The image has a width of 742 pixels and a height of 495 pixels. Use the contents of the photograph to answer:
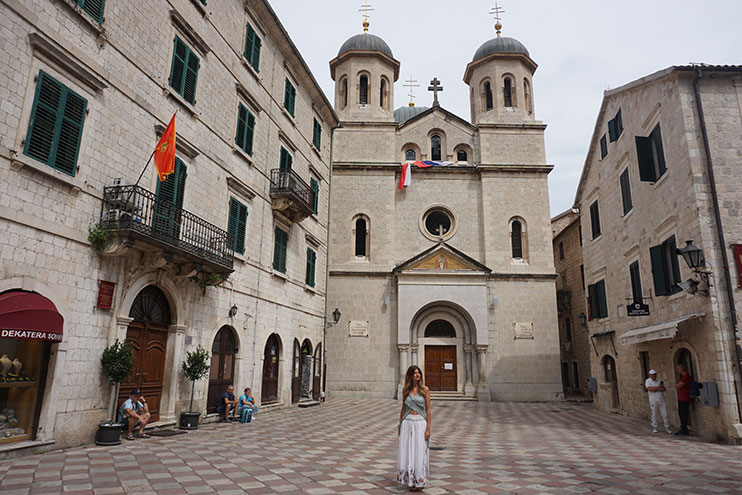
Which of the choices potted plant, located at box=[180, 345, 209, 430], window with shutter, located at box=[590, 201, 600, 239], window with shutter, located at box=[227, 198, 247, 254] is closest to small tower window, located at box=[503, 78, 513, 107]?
window with shutter, located at box=[590, 201, 600, 239]

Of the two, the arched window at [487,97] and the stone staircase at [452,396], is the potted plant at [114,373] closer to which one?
the stone staircase at [452,396]

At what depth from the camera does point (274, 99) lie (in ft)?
59.3

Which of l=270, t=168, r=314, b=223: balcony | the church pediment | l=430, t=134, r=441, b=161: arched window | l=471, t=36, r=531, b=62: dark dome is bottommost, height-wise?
the church pediment

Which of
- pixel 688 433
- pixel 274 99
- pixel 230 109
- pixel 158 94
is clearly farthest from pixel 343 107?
pixel 688 433

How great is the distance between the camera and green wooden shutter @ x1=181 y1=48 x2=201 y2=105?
12.9 meters

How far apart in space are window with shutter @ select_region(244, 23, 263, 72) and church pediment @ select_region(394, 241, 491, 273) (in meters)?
12.4

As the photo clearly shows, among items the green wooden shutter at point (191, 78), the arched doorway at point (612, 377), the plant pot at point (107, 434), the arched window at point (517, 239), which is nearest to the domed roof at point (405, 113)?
the arched window at point (517, 239)

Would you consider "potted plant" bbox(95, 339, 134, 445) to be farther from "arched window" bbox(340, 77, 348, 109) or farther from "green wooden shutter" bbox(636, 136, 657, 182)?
"arched window" bbox(340, 77, 348, 109)

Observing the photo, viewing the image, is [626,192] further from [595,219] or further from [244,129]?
[244,129]

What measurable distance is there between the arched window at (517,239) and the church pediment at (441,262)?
2.37m

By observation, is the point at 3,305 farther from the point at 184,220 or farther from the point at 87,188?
the point at 184,220

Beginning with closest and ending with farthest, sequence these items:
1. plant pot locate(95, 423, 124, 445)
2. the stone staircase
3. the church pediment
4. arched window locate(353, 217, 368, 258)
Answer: plant pot locate(95, 423, 124, 445) < the stone staircase < the church pediment < arched window locate(353, 217, 368, 258)

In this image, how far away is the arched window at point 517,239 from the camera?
26406mm

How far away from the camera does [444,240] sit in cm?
2648
